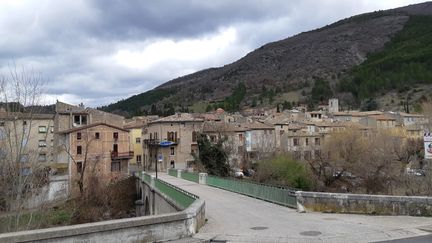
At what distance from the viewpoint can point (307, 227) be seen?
42.5ft

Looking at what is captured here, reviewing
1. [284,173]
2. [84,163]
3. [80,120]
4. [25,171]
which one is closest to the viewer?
[25,171]

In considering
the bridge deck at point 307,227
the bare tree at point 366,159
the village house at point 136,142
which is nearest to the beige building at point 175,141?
the village house at point 136,142

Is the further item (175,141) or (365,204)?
(175,141)

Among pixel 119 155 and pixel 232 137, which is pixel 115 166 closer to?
pixel 119 155

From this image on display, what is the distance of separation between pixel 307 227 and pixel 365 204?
3.43 meters

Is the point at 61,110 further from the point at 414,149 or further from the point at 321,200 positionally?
the point at 321,200

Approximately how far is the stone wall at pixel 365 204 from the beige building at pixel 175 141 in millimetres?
67586

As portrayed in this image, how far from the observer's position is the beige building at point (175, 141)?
84938mm

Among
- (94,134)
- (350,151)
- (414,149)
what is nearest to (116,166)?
(94,134)

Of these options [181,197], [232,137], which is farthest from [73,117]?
[181,197]

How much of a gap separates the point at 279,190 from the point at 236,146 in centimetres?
6639

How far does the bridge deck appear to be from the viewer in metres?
11.5

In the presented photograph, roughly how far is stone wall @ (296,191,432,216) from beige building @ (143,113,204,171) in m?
67.6

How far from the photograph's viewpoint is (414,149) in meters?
73.4
